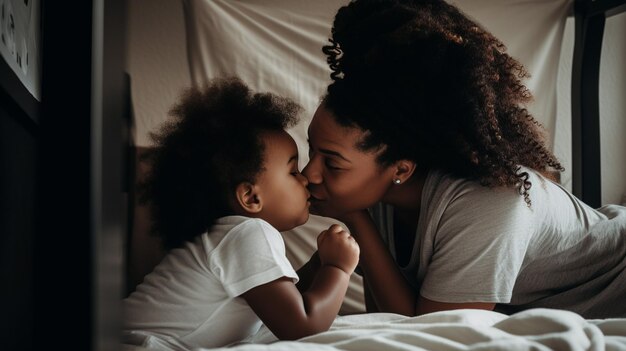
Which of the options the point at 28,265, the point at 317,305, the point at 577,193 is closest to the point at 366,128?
the point at 317,305

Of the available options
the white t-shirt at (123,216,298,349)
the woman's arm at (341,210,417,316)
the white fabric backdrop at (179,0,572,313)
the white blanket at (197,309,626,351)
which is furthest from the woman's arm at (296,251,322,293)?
the white fabric backdrop at (179,0,572,313)

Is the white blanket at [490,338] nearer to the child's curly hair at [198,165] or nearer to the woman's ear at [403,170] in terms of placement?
the child's curly hair at [198,165]

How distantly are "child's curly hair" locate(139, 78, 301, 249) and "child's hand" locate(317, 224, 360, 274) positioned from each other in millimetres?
148

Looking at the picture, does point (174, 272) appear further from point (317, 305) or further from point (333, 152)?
point (333, 152)

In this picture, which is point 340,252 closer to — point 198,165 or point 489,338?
point 198,165

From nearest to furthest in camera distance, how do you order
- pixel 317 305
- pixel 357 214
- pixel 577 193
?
→ 1. pixel 317 305
2. pixel 357 214
3. pixel 577 193

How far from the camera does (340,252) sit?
931mm

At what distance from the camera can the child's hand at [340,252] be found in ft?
3.04

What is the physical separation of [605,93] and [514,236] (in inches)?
56.2

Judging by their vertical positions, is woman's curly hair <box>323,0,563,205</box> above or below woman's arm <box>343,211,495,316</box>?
above

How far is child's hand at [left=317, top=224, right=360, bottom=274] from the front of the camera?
0.93 meters

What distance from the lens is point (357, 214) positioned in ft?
4.02

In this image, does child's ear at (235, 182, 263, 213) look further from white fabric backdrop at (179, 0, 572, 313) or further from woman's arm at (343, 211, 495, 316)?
white fabric backdrop at (179, 0, 572, 313)

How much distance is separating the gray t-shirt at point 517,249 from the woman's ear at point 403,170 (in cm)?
4
